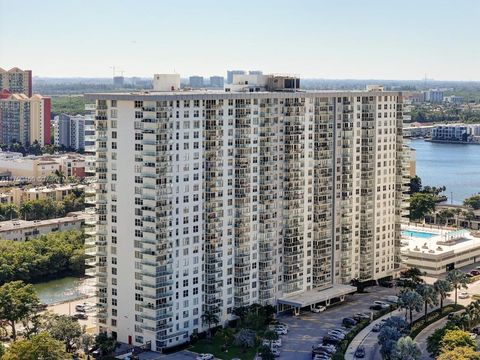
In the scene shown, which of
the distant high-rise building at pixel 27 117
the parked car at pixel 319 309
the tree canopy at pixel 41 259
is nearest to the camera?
the parked car at pixel 319 309

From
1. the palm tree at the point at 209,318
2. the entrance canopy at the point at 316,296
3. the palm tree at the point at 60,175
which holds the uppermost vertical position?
the palm tree at the point at 60,175

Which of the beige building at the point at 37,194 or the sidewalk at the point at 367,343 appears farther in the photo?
the beige building at the point at 37,194

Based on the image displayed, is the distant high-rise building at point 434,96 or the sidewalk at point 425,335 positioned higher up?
the distant high-rise building at point 434,96

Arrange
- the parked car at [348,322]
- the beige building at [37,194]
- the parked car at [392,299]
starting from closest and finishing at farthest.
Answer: the parked car at [348,322]
the parked car at [392,299]
the beige building at [37,194]

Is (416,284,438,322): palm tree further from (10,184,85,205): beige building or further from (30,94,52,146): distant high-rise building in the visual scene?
(30,94,52,146): distant high-rise building

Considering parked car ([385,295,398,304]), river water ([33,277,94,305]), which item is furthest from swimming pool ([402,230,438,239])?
river water ([33,277,94,305])

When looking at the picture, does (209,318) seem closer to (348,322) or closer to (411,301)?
(348,322)

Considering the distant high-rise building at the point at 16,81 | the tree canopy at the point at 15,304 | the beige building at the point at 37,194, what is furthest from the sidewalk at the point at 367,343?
the distant high-rise building at the point at 16,81

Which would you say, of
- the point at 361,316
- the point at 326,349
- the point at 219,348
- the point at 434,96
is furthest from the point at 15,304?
the point at 434,96

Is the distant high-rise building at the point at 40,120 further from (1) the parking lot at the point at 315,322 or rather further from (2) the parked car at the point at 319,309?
(2) the parked car at the point at 319,309
